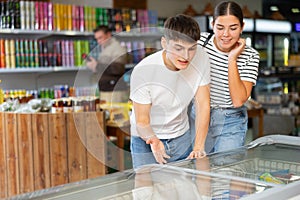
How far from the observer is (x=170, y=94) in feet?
8.77

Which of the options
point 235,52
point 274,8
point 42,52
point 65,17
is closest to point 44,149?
point 235,52

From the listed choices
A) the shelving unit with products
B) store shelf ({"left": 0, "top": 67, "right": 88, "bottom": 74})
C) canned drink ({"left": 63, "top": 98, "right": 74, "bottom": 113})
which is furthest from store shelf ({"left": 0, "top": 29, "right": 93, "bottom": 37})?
canned drink ({"left": 63, "top": 98, "right": 74, "bottom": 113})

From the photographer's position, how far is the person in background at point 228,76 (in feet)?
9.10

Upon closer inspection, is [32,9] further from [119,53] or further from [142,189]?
[142,189]

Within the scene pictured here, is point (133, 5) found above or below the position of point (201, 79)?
above

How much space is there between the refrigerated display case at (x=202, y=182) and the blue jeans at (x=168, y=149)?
1.72 feet

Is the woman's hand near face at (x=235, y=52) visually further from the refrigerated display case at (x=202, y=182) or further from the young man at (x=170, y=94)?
the refrigerated display case at (x=202, y=182)

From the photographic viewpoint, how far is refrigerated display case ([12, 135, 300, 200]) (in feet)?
5.83

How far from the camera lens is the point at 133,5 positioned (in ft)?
24.6

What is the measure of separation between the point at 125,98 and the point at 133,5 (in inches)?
118

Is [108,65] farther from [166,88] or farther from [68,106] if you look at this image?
[166,88]

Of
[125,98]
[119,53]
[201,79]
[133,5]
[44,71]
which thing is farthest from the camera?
[133,5]

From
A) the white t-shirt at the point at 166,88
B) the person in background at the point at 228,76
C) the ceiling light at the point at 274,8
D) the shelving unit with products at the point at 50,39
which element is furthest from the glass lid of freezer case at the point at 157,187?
the ceiling light at the point at 274,8

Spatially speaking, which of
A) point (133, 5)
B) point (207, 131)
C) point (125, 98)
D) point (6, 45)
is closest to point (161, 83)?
point (207, 131)
